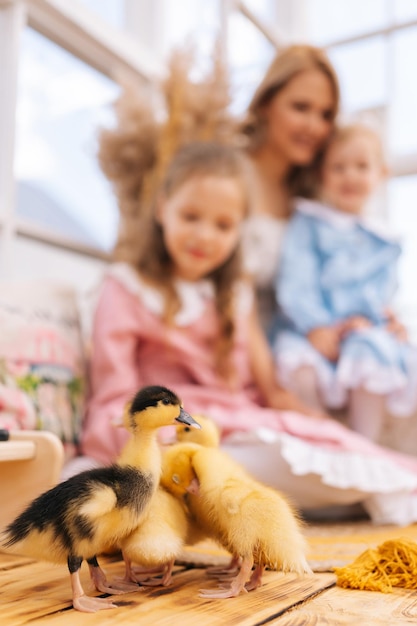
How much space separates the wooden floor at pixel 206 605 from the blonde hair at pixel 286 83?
127 centimetres

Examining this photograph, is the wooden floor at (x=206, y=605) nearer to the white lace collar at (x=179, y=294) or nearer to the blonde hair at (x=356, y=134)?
the white lace collar at (x=179, y=294)

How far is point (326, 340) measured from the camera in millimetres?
1602

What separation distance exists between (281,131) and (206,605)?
1382 mm

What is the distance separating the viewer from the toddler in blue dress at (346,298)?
1.52m

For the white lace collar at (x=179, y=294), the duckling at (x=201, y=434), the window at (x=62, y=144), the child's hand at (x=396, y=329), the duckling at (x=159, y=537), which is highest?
the window at (x=62, y=144)

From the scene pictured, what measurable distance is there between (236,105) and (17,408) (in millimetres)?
1127

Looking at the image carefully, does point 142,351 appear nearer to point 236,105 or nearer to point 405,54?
point 236,105

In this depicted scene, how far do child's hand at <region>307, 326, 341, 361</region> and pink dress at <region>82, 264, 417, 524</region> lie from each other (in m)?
0.18

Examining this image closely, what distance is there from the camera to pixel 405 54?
2273mm

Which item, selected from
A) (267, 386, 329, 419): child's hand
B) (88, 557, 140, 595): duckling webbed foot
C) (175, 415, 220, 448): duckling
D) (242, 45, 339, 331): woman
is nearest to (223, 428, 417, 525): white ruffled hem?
(267, 386, 329, 419): child's hand

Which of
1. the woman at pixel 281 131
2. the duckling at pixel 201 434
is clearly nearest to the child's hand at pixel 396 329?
the woman at pixel 281 131

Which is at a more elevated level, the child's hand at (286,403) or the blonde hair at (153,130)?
the blonde hair at (153,130)

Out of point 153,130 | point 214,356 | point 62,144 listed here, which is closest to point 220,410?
point 214,356

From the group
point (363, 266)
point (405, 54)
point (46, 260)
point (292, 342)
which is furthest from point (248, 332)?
point (405, 54)
